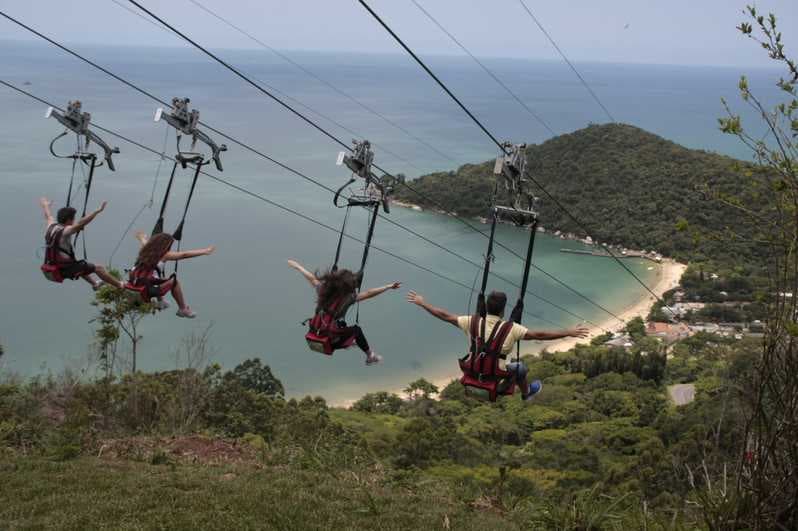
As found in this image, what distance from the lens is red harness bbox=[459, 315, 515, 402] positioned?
5332 mm

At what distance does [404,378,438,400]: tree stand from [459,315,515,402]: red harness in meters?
29.2

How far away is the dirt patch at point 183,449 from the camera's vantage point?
298 inches

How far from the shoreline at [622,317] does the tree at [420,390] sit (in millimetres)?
746

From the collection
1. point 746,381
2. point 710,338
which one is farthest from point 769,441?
point 710,338

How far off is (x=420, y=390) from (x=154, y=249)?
1147 inches

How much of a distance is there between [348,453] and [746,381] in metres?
5.05

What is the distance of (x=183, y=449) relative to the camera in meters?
8.22

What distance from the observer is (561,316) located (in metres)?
50.2

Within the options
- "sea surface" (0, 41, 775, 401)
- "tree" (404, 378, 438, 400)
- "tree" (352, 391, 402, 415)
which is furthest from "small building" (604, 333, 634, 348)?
"tree" (352, 391, 402, 415)

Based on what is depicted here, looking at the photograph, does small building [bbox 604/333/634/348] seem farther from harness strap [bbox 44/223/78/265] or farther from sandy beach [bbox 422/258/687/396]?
harness strap [bbox 44/223/78/265]

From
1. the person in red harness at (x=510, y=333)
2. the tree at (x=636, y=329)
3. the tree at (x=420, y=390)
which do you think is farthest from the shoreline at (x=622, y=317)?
the person in red harness at (x=510, y=333)

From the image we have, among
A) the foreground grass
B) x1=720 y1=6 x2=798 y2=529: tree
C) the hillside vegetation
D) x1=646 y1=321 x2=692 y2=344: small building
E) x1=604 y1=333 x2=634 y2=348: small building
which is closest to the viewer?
x1=720 y1=6 x2=798 y2=529: tree

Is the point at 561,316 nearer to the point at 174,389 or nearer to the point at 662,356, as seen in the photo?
the point at 662,356

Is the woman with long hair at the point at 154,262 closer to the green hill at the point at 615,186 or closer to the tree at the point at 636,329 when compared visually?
the tree at the point at 636,329
